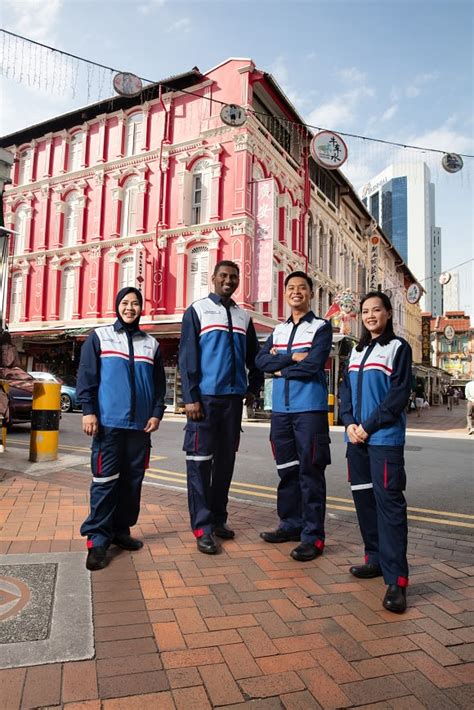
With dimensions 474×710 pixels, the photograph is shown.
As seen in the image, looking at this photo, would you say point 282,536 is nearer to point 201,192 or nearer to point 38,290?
point 201,192

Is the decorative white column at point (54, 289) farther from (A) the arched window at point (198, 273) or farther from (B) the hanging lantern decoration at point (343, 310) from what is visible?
(B) the hanging lantern decoration at point (343, 310)

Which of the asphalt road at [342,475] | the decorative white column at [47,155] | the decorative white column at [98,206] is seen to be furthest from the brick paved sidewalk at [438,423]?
the decorative white column at [47,155]

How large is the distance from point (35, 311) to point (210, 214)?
10.4 meters

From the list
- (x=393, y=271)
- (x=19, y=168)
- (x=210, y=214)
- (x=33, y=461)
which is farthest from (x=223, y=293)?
(x=393, y=271)

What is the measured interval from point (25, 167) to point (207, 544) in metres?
27.4

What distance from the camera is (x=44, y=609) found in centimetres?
247

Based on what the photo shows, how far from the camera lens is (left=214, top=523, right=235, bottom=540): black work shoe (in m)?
3.76

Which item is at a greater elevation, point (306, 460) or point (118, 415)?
point (118, 415)

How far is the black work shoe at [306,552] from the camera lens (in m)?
3.35

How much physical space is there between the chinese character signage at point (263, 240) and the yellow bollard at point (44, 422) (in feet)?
44.6

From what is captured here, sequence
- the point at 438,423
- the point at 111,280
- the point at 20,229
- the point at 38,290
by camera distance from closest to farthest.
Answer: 1. the point at 438,423
2. the point at 111,280
3. the point at 38,290
4. the point at 20,229

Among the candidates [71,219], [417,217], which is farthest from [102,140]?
[417,217]

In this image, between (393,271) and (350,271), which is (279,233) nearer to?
(350,271)

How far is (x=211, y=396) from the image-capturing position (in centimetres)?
357
